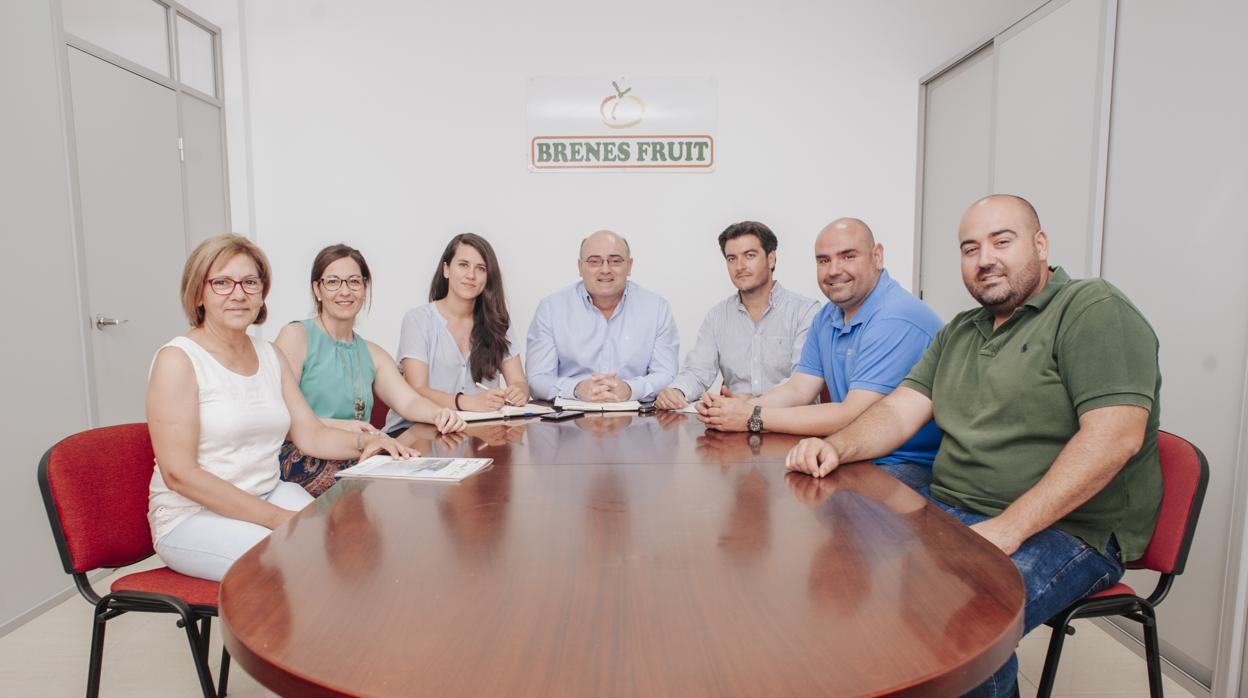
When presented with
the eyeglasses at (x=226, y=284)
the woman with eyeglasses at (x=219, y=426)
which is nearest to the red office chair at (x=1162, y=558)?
the woman with eyeglasses at (x=219, y=426)

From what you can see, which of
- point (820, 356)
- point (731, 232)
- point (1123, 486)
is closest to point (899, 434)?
point (1123, 486)

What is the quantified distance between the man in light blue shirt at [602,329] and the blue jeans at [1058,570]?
188 cm

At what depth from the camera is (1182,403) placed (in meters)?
2.31

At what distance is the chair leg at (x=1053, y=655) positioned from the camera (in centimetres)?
156

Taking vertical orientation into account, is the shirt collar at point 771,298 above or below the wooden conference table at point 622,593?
above

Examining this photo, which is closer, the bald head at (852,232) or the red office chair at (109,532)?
the red office chair at (109,532)

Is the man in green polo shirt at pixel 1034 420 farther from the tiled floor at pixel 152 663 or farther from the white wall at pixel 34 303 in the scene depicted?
the white wall at pixel 34 303

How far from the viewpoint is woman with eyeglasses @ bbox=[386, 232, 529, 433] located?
10.5 ft

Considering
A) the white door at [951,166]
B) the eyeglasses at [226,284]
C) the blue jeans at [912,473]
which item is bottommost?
the blue jeans at [912,473]

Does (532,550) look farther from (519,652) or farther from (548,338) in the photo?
(548,338)

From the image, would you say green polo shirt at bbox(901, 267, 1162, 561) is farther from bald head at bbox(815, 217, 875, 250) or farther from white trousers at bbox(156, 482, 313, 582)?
white trousers at bbox(156, 482, 313, 582)

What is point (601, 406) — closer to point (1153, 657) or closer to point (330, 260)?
point (330, 260)

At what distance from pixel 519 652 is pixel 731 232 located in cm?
281

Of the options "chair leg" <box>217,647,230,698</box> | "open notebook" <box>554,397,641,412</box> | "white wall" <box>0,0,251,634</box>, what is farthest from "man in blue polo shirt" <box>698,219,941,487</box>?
"white wall" <box>0,0,251,634</box>
